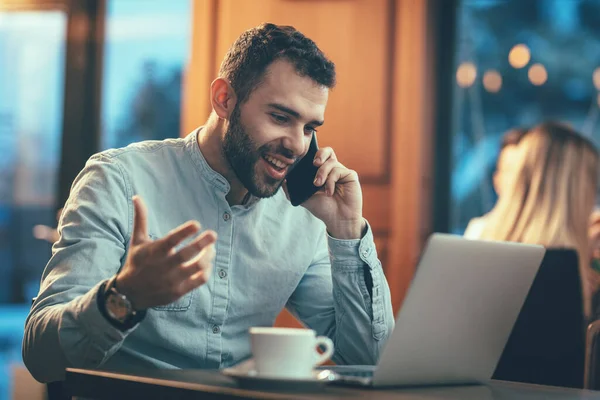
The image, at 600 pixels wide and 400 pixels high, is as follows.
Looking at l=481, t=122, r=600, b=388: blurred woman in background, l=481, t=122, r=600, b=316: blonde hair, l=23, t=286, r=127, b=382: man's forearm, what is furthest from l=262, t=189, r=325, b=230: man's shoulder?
l=481, t=122, r=600, b=316: blonde hair

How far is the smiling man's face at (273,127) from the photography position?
62.1 inches

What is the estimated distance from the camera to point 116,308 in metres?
1.11

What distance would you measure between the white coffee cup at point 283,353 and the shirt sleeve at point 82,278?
0.25 m

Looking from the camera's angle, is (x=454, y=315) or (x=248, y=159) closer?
(x=454, y=315)

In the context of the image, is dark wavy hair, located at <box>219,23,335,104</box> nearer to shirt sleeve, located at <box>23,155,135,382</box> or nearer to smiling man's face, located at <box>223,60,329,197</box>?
smiling man's face, located at <box>223,60,329,197</box>

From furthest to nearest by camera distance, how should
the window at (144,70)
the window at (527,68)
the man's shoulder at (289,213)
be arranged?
the window at (144,70) < the window at (527,68) < the man's shoulder at (289,213)

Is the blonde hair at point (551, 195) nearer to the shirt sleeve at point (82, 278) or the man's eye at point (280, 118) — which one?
the man's eye at point (280, 118)

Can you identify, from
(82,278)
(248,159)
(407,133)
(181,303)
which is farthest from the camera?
(407,133)

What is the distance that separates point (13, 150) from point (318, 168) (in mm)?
3383

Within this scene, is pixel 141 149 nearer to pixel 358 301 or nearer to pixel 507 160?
pixel 358 301

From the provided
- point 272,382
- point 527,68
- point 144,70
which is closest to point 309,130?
point 272,382

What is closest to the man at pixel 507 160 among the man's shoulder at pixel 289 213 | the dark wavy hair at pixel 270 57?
the man's shoulder at pixel 289 213

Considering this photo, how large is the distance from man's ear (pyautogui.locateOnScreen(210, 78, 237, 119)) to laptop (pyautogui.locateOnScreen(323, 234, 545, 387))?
660 mm

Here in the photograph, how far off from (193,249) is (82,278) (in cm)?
37
